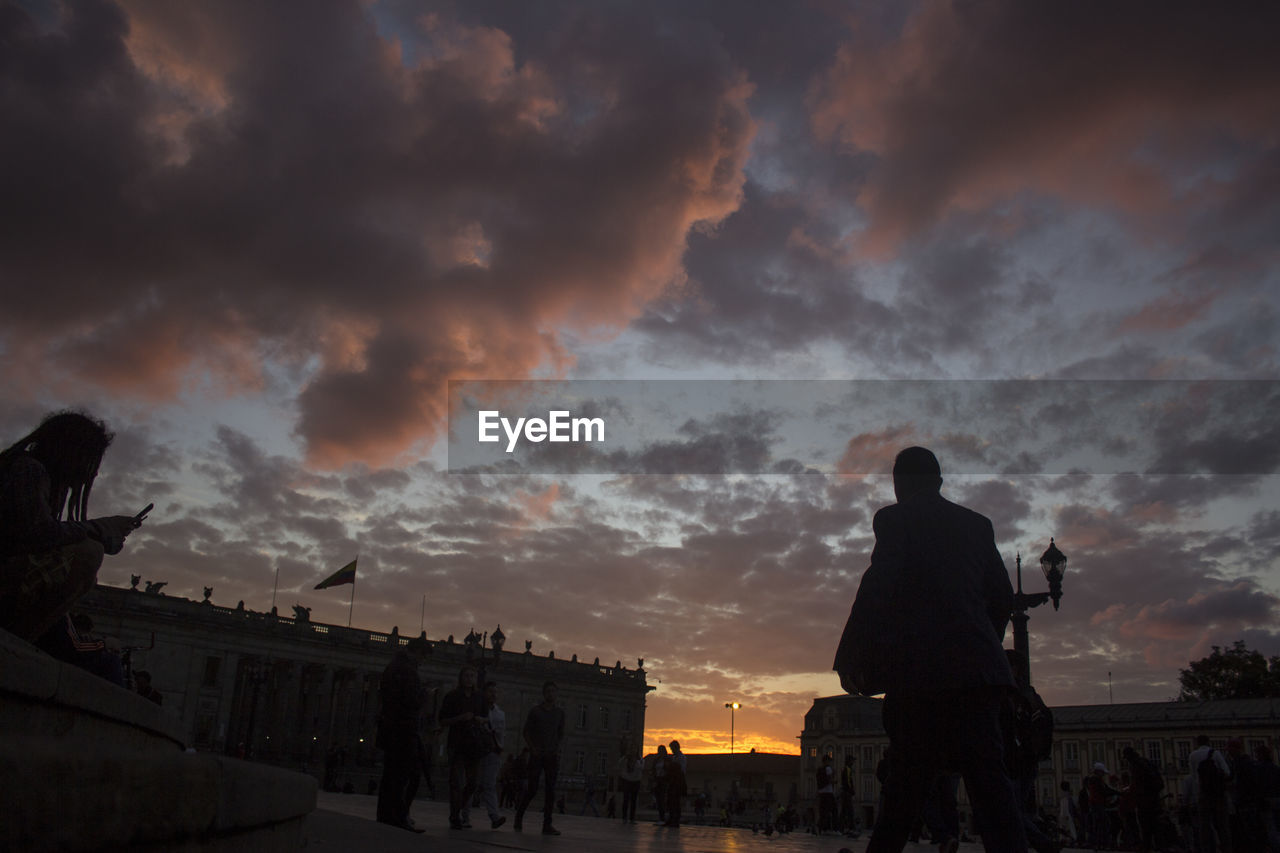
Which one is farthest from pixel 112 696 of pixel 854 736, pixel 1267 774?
pixel 854 736

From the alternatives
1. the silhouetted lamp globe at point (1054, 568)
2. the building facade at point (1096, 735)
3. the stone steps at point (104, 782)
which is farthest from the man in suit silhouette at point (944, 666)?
the building facade at point (1096, 735)

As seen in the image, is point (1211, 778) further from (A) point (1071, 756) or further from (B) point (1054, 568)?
(A) point (1071, 756)

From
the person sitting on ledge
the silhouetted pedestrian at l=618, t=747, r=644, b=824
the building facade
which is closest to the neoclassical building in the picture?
the building facade

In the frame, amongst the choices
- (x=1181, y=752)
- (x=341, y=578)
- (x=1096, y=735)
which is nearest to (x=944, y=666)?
(x=341, y=578)

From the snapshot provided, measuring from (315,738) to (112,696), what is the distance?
2781 inches

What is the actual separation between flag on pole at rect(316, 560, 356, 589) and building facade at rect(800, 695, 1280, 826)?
117 feet

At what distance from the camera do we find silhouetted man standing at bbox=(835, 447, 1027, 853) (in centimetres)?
369

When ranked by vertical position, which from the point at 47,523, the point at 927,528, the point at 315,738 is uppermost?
the point at 927,528

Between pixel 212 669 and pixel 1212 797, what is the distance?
60.7 meters

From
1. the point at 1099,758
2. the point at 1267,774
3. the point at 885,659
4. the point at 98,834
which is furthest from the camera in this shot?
the point at 1099,758

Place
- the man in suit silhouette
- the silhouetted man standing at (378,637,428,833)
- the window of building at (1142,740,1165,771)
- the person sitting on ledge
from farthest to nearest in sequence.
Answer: the window of building at (1142,740,1165,771), the silhouetted man standing at (378,637,428,833), the person sitting on ledge, the man in suit silhouette

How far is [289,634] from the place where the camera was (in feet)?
212

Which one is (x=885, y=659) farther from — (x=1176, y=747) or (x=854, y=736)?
(x=854, y=736)

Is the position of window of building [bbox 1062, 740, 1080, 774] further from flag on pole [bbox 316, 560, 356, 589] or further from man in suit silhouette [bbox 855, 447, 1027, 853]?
man in suit silhouette [bbox 855, 447, 1027, 853]
